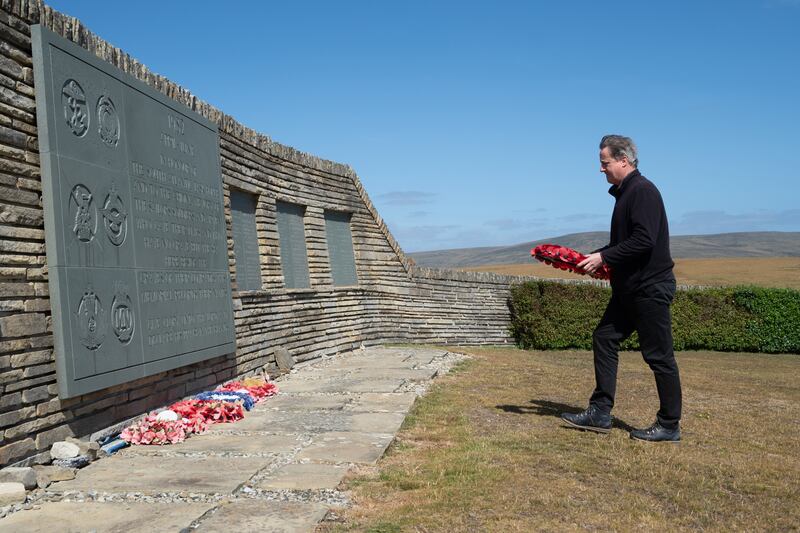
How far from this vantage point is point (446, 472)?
14.8 feet

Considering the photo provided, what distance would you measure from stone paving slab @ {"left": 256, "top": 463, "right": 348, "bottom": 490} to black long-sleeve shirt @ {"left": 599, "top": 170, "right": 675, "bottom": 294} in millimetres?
2422

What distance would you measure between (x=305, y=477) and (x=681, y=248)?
97749 millimetres

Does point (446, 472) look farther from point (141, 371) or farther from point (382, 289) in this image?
point (382, 289)

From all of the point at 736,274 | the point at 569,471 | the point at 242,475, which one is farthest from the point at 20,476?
the point at 736,274

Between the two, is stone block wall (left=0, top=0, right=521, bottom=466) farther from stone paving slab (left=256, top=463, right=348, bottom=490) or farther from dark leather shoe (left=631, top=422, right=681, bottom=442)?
dark leather shoe (left=631, top=422, right=681, bottom=442)

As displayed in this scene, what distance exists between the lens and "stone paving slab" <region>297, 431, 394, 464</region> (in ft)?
16.0

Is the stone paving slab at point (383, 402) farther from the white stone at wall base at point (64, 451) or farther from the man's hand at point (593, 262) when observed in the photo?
the white stone at wall base at point (64, 451)

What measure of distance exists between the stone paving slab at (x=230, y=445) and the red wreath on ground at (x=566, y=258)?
232 centimetres

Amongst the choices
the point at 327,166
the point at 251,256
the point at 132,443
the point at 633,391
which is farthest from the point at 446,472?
the point at 327,166

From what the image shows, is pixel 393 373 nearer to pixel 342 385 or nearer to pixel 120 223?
pixel 342 385

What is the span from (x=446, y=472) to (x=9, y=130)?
3.45 m

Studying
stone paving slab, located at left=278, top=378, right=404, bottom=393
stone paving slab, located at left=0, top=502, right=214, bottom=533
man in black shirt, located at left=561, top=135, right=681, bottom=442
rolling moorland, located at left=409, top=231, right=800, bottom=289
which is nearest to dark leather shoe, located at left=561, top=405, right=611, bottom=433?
man in black shirt, located at left=561, top=135, right=681, bottom=442

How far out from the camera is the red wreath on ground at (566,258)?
559 cm

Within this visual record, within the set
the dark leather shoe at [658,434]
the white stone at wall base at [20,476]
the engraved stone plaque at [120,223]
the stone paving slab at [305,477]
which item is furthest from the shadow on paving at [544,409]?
the white stone at wall base at [20,476]
